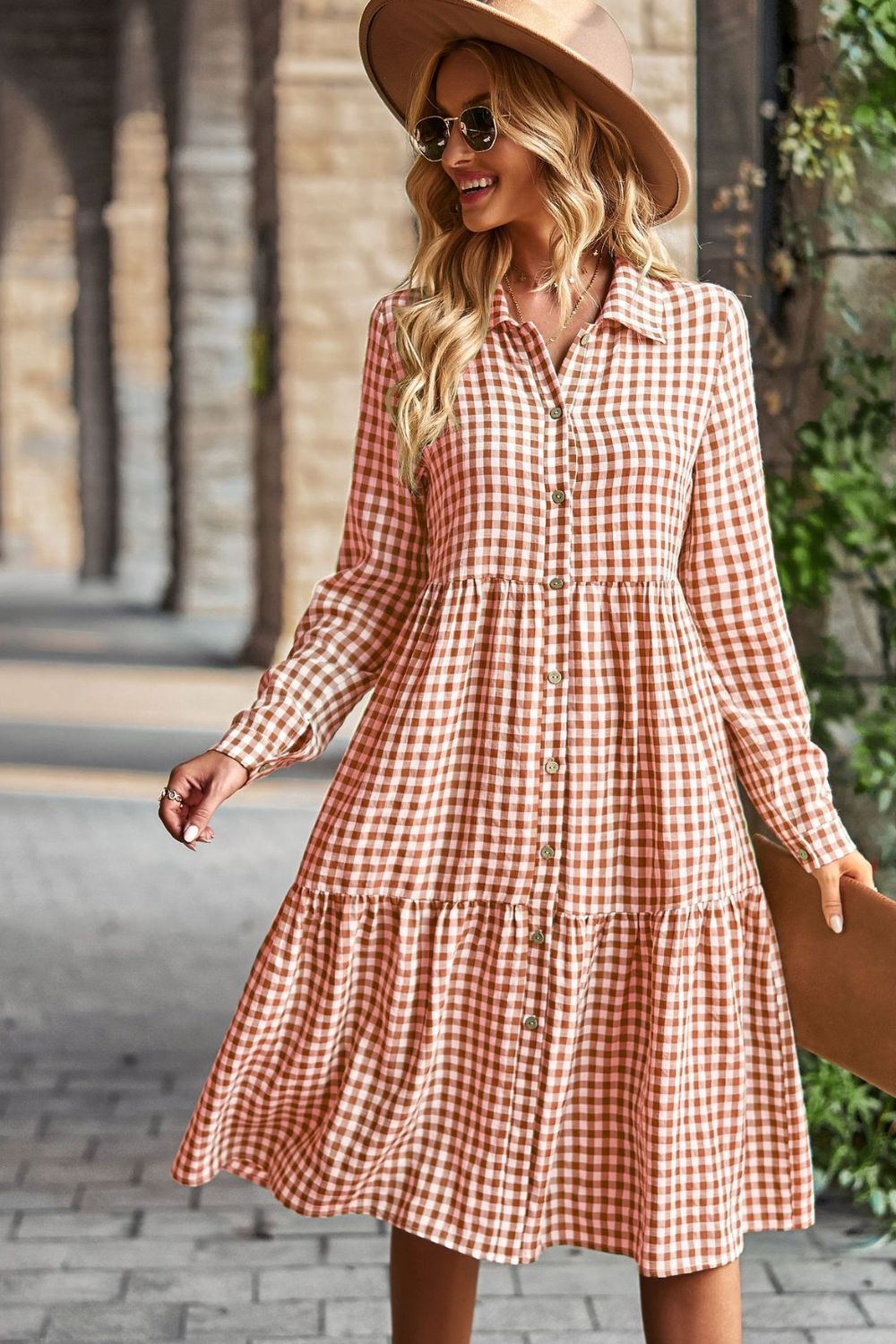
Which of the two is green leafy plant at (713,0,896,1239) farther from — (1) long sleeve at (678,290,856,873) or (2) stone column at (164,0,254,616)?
(2) stone column at (164,0,254,616)

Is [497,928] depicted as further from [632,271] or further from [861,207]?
[861,207]

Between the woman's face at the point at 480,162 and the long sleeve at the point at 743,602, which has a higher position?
the woman's face at the point at 480,162

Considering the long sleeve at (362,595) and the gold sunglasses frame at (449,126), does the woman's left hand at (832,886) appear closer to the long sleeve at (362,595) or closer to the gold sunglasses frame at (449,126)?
the long sleeve at (362,595)

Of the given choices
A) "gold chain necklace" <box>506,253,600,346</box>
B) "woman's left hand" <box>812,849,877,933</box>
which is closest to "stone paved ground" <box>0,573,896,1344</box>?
"woman's left hand" <box>812,849,877,933</box>

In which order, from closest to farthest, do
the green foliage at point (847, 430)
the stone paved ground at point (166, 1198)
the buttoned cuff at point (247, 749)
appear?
the buttoned cuff at point (247, 749) → the stone paved ground at point (166, 1198) → the green foliage at point (847, 430)

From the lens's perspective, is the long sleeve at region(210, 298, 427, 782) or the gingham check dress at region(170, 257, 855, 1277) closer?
the gingham check dress at region(170, 257, 855, 1277)

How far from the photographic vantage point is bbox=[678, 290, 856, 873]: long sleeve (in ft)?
7.18

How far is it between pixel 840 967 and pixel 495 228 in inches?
36.8

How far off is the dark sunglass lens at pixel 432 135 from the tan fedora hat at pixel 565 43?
0.10m

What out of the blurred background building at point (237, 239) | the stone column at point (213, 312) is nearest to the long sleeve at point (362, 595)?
the blurred background building at point (237, 239)

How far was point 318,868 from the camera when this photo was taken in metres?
2.21

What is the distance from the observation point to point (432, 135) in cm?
217

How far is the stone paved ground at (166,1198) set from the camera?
2.93 m

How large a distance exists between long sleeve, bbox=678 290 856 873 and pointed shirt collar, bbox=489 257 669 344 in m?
0.08
